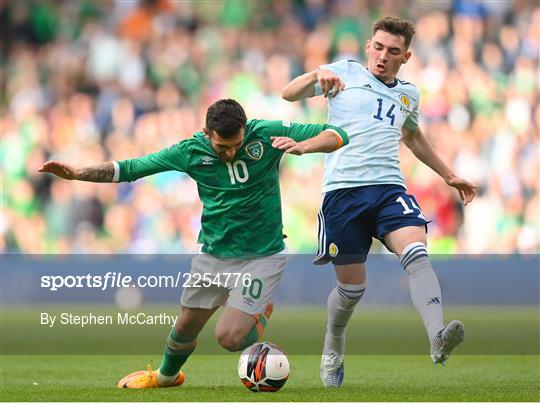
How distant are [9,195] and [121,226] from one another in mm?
2116

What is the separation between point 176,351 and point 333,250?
1.29 m

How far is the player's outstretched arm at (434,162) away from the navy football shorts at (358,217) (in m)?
0.46

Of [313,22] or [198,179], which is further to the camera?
[313,22]

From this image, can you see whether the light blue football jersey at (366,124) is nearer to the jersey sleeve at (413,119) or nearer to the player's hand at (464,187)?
the jersey sleeve at (413,119)

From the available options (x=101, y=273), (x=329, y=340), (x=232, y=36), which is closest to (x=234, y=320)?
(x=329, y=340)

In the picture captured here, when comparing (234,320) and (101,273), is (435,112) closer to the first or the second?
(101,273)

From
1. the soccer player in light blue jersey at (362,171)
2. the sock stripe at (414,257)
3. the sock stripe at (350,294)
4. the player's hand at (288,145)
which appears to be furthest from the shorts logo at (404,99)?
the player's hand at (288,145)

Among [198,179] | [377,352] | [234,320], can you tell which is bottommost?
[377,352]

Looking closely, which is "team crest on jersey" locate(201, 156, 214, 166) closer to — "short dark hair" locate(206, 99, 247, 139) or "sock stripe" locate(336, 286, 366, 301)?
"short dark hair" locate(206, 99, 247, 139)

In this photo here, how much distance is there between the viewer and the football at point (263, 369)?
26.1 feet

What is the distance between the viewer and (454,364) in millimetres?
10938

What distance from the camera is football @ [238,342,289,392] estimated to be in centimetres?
794

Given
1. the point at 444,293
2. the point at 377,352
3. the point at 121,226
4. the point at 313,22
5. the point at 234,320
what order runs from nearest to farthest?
the point at 234,320
the point at 377,352
the point at 444,293
the point at 121,226
the point at 313,22

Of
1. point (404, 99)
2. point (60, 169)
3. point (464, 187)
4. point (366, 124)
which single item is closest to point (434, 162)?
point (464, 187)
